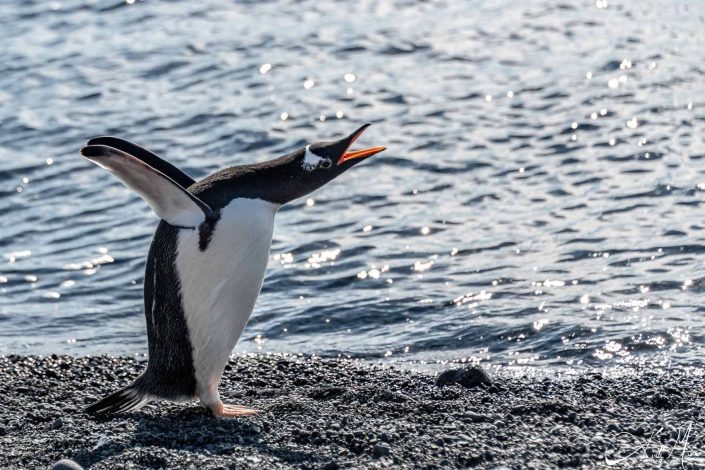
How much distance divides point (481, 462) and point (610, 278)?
12.7 ft

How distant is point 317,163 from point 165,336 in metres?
1.25

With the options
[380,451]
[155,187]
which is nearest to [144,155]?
[155,187]

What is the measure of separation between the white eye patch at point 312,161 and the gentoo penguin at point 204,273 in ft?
0.08

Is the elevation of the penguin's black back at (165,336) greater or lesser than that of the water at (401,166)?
greater

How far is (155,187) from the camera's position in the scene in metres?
6.45

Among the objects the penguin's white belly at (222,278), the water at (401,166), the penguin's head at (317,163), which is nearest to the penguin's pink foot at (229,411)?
the penguin's white belly at (222,278)

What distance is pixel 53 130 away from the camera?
14.3 m

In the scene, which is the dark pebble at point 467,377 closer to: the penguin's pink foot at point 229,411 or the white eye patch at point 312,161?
the penguin's pink foot at point 229,411

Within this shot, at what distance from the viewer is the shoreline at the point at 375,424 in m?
5.85

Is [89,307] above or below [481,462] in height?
below

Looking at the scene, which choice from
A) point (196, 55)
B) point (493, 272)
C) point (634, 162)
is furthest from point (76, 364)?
point (196, 55)

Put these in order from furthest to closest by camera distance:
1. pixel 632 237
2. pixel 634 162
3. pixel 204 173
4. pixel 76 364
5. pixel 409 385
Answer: pixel 204 173
pixel 634 162
pixel 632 237
pixel 76 364
pixel 409 385

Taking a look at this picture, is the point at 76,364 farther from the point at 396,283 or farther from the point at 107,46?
the point at 107,46

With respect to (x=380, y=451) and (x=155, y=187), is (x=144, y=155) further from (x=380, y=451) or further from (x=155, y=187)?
(x=380, y=451)
